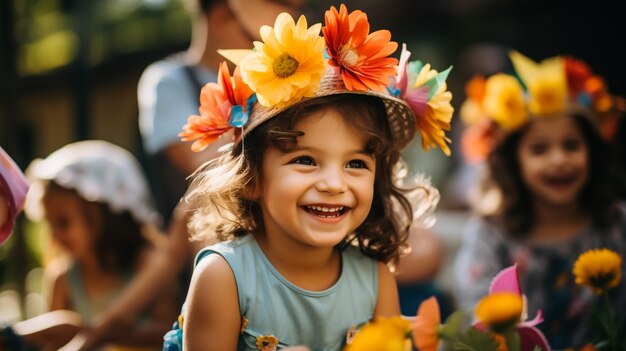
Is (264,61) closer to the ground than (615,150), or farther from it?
farther from it

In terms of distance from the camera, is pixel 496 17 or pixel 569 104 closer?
pixel 569 104

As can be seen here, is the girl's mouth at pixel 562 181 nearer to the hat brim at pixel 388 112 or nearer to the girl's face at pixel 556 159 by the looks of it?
the girl's face at pixel 556 159

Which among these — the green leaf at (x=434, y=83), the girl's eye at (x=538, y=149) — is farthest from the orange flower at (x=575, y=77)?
the green leaf at (x=434, y=83)

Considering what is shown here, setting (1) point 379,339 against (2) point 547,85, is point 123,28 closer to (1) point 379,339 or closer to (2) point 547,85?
(2) point 547,85

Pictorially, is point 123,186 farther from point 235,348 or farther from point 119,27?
point 119,27

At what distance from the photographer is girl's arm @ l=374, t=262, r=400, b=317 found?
85.4 inches

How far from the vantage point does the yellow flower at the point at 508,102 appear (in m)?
3.42

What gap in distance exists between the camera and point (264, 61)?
72.0 inches

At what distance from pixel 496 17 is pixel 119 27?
19.3ft

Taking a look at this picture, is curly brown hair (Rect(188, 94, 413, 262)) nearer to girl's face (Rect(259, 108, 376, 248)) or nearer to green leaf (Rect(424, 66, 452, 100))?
girl's face (Rect(259, 108, 376, 248))

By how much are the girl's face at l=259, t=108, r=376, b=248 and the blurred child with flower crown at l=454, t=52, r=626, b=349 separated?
1534 millimetres

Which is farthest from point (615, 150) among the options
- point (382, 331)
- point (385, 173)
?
point (382, 331)

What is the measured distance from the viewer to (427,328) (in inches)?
65.4

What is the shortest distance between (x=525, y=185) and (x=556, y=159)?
33 centimetres
